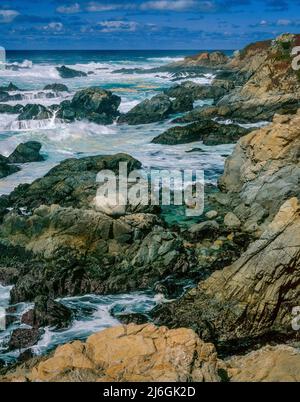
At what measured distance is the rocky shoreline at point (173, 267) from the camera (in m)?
9.63

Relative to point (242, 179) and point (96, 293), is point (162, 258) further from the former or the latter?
point (242, 179)

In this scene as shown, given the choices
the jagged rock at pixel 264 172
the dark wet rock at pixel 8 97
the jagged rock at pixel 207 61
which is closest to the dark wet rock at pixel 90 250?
the jagged rock at pixel 264 172

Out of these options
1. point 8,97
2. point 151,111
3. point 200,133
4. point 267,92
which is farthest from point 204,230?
point 8,97

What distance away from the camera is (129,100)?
64.2 metres

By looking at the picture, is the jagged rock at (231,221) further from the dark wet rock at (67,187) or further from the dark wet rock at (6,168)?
the dark wet rock at (6,168)

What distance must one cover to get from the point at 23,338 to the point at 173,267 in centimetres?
592

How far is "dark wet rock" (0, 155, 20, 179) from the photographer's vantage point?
102ft

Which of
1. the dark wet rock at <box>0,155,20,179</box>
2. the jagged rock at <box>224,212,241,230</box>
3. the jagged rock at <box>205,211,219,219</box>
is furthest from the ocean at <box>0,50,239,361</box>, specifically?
the jagged rock at <box>205,211,219,219</box>

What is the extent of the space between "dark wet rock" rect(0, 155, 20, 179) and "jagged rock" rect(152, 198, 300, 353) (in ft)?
60.0

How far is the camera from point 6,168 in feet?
104

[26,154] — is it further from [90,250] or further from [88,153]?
[90,250]

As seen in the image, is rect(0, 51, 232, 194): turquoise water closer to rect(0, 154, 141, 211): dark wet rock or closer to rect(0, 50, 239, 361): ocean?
rect(0, 50, 239, 361): ocean

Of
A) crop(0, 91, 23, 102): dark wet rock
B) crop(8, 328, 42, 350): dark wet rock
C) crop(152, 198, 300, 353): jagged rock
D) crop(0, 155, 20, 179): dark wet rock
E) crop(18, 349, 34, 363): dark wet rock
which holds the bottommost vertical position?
crop(18, 349, 34, 363): dark wet rock
